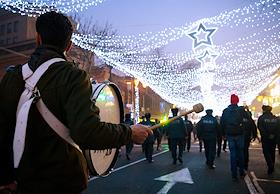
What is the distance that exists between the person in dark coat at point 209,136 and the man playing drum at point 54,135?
30.6 ft

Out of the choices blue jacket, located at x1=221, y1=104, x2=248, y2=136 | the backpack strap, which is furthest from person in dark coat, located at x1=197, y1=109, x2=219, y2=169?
the backpack strap

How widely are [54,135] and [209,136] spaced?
10.2m

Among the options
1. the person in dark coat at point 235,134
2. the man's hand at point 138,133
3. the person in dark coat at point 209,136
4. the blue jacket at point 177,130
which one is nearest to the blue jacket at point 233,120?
the person in dark coat at point 235,134

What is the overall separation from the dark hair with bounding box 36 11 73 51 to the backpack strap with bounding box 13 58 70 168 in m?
0.16

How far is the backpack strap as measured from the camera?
2029 mm

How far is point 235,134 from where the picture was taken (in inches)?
348

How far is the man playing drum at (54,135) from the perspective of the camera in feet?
6.59

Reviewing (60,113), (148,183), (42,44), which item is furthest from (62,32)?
(148,183)

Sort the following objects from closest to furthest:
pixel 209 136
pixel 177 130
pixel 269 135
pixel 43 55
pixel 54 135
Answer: pixel 54 135 < pixel 43 55 < pixel 269 135 < pixel 209 136 < pixel 177 130

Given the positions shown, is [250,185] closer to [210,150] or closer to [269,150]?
[269,150]

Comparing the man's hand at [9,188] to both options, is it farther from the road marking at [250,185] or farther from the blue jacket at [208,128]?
the blue jacket at [208,128]

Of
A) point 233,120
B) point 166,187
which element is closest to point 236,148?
point 233,120

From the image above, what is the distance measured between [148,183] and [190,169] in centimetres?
307

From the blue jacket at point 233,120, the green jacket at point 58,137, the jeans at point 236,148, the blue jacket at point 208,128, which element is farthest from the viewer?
the blue jacket at point 208,128
